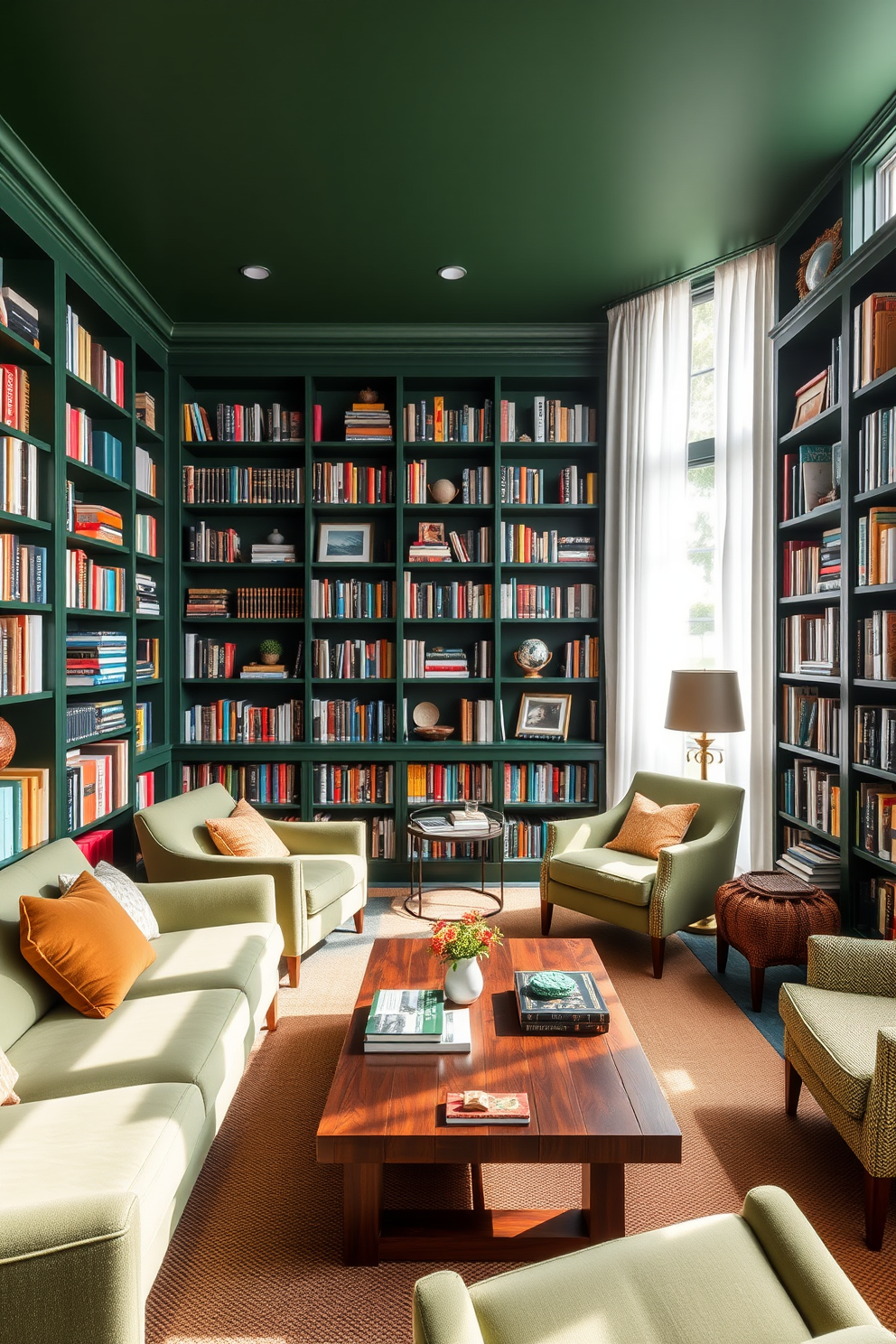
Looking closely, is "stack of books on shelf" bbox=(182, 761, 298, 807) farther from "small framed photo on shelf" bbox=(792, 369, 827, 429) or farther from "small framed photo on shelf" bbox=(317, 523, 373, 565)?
"small framed photo on shelf" bbox=(792, 369, 827, 429)

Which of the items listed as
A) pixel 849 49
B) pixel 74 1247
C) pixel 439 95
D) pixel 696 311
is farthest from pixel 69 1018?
pixel 696 311

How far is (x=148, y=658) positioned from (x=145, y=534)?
2.33ft

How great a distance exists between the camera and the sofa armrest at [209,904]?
9.46 ft

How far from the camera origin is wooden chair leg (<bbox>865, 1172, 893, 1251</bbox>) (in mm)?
1861

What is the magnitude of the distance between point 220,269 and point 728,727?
130 inches

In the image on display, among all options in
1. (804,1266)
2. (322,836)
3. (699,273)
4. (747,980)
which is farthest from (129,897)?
(699,273)

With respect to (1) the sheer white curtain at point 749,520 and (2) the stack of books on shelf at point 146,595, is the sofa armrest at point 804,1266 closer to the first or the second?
(1) the sheer white curtain at point 749,520

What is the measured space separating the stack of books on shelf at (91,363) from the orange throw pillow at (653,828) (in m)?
3.21

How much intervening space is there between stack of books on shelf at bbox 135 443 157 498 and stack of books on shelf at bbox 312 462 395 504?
90 centimetres

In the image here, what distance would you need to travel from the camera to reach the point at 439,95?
2.66 m

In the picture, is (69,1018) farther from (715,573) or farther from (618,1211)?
(715,573)

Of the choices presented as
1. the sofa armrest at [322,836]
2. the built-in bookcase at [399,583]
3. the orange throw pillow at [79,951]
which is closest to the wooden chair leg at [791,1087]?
the orange throw pillow at [79,951]

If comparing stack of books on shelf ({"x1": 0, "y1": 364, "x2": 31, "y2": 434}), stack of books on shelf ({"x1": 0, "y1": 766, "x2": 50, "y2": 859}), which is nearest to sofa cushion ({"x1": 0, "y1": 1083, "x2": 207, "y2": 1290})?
stack of books on shelf ({"x1": 0, "y1": 766, "x2": 50, "y2": 859})

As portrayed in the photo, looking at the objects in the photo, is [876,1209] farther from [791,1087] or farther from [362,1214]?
[362,1214]
